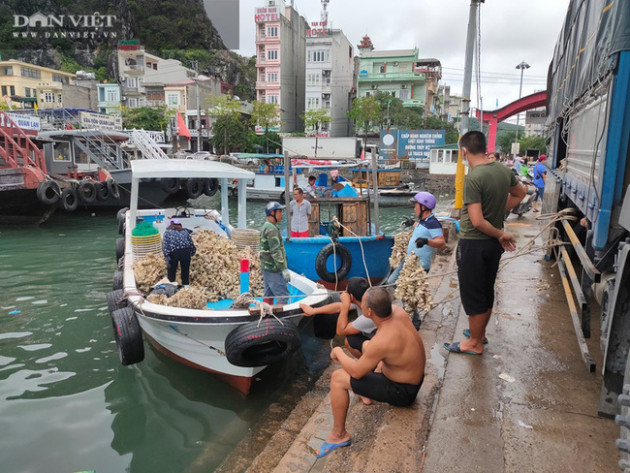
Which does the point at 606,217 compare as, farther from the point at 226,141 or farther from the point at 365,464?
the point at 226,141

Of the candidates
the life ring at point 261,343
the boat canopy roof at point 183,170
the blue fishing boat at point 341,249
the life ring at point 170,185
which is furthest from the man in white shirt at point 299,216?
the life ring at point 170,185

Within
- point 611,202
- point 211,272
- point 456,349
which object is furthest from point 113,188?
point 611,202

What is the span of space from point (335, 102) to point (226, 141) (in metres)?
15.4

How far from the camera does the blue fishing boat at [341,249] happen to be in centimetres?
789

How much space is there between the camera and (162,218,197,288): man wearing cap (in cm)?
605

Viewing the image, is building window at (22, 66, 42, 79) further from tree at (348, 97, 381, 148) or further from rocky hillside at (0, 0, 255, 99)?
tree at (348, 97, 381, 148)

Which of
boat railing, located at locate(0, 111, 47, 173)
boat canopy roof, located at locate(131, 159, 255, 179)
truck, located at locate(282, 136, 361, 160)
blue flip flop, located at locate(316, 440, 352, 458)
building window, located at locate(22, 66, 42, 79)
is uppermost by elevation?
building window, located at locate(22, 66, 42, 79)

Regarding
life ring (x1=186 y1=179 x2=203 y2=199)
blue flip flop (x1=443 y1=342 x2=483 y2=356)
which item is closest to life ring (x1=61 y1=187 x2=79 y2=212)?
life ring (x1=186 y1=179 x2=203 y2=199)

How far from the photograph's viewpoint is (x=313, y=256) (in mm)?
8180

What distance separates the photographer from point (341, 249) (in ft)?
25.8

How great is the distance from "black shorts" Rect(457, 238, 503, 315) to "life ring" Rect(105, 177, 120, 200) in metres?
18.5

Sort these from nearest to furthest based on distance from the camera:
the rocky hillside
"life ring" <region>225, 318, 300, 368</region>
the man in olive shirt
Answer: the man in olive shirt → "life ring" <region>225, 318, 300, 368</region> → the rocky hillside

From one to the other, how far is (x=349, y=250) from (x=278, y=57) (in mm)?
47414

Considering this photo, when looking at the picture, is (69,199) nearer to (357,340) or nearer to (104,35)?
(357,340)
